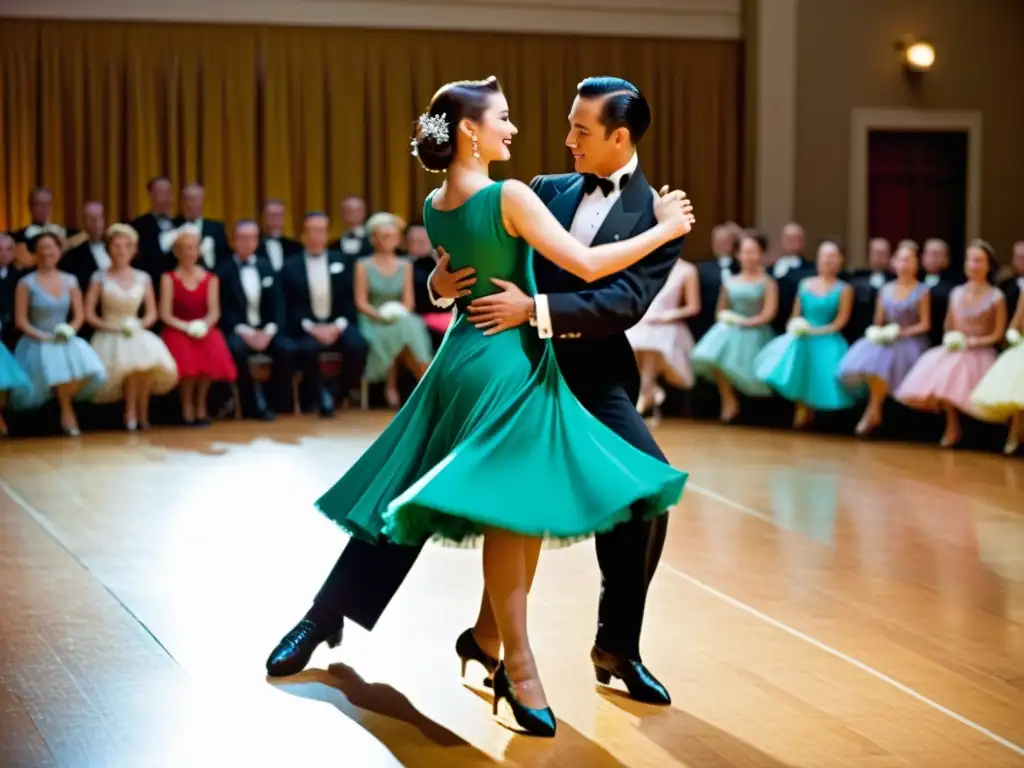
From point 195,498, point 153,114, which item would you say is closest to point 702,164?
point 153,114

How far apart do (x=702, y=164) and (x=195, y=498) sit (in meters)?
7.26

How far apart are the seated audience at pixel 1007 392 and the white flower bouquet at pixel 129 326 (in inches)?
184

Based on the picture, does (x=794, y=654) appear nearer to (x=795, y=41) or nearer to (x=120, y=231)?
(x=120, y=231)

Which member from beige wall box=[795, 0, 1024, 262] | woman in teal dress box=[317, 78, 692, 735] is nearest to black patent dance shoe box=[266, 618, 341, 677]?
woman in teal dress box=[317, 78, 692, 735]

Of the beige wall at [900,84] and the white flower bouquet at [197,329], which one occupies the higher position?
the beige wall at [900,84]

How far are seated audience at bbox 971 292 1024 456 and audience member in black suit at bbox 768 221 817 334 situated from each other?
1.65m

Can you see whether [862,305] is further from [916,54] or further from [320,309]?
[916,54]

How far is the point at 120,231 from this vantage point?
29.6 feet

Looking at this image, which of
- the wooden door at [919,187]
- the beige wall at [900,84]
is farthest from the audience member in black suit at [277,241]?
the wooden door at [919,187]

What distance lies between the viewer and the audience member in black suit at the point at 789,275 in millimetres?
9680

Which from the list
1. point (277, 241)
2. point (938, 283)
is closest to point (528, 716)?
point (938, 283)

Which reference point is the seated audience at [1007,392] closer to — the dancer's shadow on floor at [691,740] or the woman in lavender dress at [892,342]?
the woman in lavender dress at [892,342]

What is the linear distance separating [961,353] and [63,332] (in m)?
4.96

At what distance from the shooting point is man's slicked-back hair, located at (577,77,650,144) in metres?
3.46
